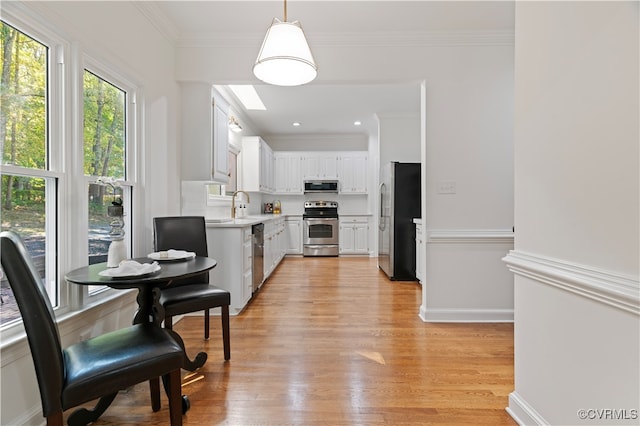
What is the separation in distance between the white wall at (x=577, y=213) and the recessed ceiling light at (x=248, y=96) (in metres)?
3.55

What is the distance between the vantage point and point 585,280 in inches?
46.9

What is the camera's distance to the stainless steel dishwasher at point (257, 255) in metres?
3.77

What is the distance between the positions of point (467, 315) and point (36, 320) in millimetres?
3111

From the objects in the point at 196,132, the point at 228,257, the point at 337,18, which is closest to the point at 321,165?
the point at 196,132

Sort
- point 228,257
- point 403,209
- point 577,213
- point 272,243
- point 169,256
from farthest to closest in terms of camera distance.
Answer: point 272,243 < point 403,209 < point 228,257 < point 169,256 < point 577,213

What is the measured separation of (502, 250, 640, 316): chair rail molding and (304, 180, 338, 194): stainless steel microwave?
5564 millimetres

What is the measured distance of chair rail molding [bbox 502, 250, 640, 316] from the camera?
1.03 metres

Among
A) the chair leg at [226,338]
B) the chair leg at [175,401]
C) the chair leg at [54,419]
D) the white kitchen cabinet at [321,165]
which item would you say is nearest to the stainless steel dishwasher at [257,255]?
the chair leg at [226,338]

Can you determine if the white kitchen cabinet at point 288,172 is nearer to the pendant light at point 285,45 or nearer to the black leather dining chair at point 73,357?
the pendant light at point 285,45

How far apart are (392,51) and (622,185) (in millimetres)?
2523

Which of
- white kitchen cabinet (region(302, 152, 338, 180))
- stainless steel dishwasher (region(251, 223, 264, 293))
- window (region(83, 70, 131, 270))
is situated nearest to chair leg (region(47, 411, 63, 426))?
window (region(83, 70, 131, 270))

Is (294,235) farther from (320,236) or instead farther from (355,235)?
(355,235)

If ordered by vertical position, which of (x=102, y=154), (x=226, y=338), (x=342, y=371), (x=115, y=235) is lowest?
(x=342, y=371)

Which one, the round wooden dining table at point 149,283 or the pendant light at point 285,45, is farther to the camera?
the pendant light at point 285,45
